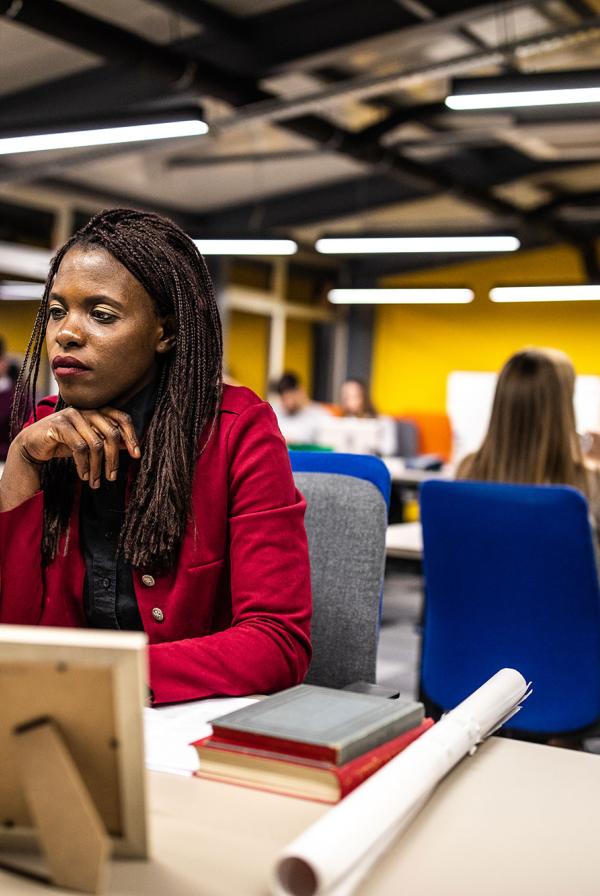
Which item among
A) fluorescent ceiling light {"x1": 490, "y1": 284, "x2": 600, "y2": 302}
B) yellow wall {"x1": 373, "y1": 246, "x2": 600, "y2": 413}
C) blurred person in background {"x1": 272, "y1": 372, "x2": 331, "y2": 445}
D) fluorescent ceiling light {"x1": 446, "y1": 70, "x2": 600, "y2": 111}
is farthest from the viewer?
yellow wall {"x1": 373, "y1": 246, "x2": 600, "y2": 413}

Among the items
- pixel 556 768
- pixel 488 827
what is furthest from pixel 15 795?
pixel 556 768

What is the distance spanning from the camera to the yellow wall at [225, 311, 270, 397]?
1159 centimetres

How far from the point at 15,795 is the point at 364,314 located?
39.9ft

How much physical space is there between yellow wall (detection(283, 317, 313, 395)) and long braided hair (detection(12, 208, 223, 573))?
35.8ft

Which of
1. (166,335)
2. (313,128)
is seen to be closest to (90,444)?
(166,335)

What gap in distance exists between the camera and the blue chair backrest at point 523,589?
87.8 inches

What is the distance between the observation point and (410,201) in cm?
1065

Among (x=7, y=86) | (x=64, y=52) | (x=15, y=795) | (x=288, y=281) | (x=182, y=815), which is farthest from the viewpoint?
(x=288, y=281)

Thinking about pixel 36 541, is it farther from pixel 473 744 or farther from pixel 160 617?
pixel 473 744

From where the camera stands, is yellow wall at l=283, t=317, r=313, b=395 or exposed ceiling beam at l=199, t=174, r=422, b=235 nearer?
exposed ceiling beam at l=199, t=174, r=422, b=235

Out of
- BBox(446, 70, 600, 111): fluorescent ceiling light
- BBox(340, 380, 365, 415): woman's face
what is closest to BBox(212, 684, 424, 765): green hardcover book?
BBox(446, 70, 600, 111): fluorescent ceiling light

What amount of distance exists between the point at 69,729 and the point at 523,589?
1739mm

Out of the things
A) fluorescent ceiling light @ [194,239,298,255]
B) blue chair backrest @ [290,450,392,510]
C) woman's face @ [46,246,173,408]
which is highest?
fluorescent ceiling light @ [194,239,298,255]

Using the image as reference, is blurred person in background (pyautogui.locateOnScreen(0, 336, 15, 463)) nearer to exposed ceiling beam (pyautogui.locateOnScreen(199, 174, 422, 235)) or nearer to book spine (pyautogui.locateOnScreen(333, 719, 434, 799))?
exposed ceiling beam (pyautogui.locateOnScreen(199, 174, 422, 235))
